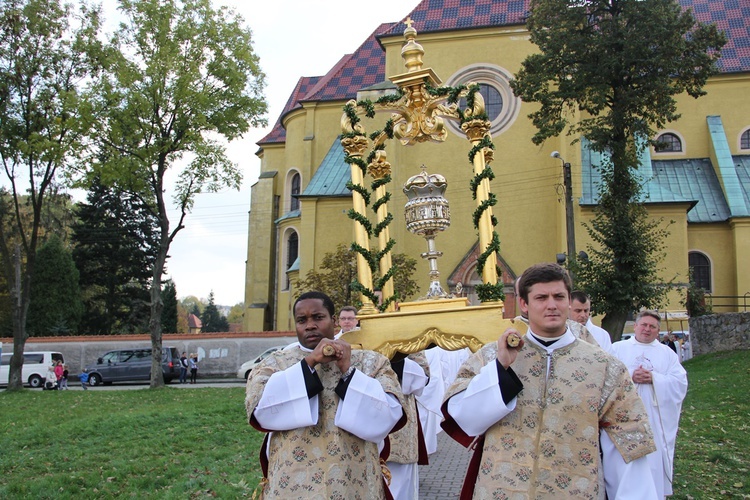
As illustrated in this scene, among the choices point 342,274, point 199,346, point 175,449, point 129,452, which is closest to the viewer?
point 129,452

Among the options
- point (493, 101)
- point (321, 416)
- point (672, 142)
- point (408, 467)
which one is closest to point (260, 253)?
point (493, 101)

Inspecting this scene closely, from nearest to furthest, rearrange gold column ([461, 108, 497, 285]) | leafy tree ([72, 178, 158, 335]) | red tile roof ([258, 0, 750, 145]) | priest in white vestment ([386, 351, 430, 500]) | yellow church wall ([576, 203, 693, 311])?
gold column ([461, 108, 497, 285]), priest in white vestment ([386, 351, 430, 500]), yellow church wall ([576, 203, 693, 311]), red tile roof ([258, 0, 750, 145]), leafy tree ([72, 178, 158, 335])

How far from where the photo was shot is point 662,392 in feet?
24.3

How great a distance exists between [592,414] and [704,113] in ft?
113

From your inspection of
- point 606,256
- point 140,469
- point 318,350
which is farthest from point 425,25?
point 318,350

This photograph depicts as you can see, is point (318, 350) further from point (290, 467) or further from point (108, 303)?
point (108, 303)

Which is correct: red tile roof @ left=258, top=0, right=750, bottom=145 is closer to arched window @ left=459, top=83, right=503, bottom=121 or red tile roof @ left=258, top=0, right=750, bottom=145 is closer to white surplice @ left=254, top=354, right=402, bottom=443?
arched window @ left=459, top=83, right=503, bottom=121

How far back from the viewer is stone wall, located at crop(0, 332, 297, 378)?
105 ft

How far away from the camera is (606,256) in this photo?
20469 millimetres

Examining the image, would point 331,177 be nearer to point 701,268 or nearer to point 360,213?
point 701,268

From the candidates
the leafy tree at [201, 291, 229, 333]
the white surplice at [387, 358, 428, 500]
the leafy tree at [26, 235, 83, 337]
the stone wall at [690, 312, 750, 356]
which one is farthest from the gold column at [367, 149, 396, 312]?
the leafy tree at [201, 291, 229, 333]

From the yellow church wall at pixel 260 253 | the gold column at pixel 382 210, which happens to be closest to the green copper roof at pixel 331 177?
the yellow church wall at pixel 260 253

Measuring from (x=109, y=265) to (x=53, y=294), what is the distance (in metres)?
4.47

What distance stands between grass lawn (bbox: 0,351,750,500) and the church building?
→ 43.7ft
